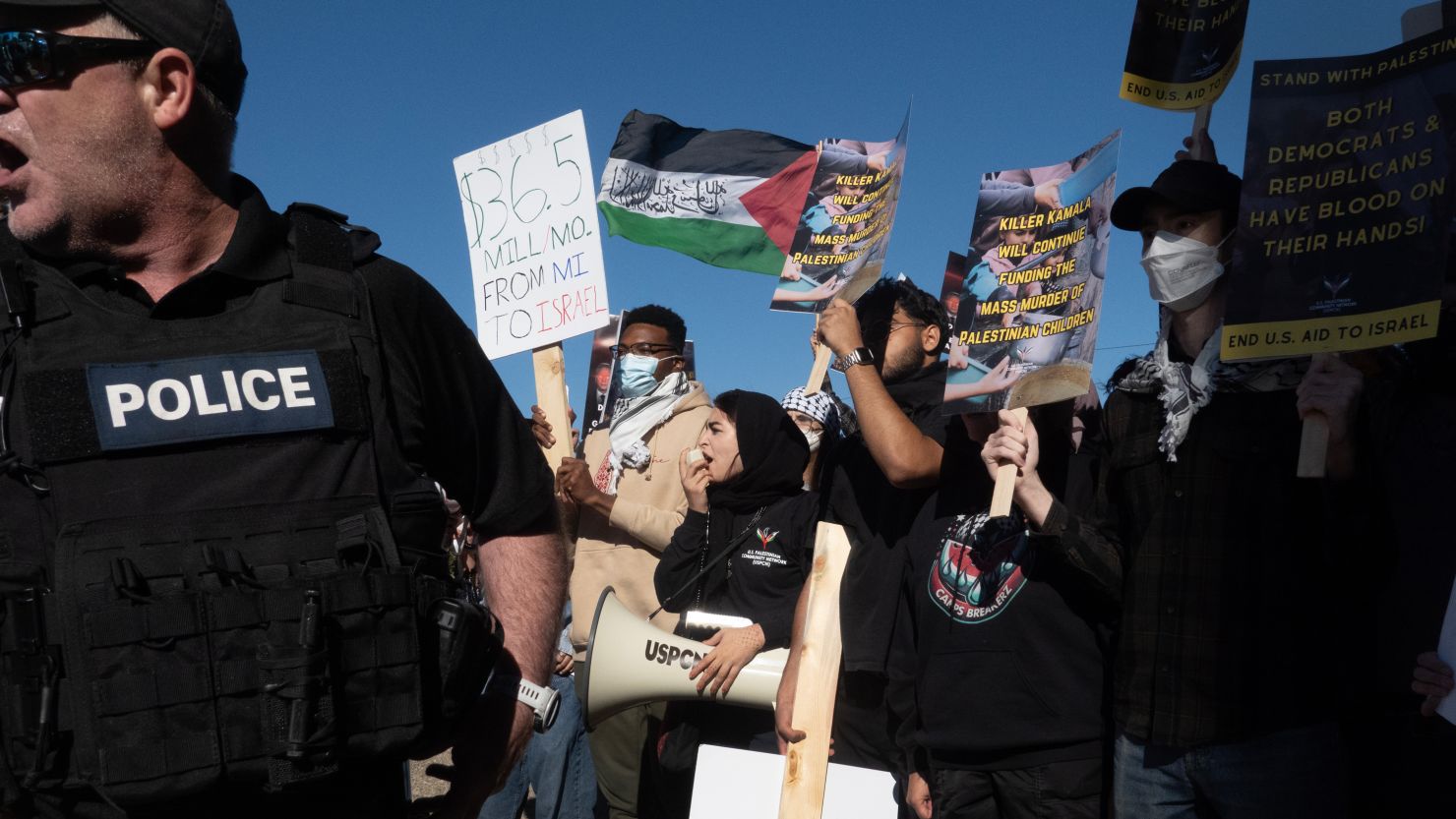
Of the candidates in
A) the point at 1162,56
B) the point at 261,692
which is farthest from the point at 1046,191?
the point at 261,692

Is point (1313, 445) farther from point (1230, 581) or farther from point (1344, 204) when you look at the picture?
point (1344, 204)

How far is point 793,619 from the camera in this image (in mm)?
4613

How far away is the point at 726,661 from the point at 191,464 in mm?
3103

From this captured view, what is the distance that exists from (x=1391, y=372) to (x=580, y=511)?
3585 mm

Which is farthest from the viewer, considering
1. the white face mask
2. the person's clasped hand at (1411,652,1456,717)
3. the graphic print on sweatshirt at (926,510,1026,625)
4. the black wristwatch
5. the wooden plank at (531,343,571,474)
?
the wooden plank at (531,343,571,474)

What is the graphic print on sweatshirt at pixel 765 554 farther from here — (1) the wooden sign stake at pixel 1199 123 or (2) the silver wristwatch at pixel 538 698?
(2) the silver wristwatch at pixel 538 698

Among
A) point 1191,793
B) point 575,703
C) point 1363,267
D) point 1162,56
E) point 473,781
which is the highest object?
point 1162,56

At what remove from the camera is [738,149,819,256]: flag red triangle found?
23.2 ft

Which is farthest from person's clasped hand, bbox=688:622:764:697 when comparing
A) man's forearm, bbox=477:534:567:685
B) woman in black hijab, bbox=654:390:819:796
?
man's forearm, bbox=477:534:567:685

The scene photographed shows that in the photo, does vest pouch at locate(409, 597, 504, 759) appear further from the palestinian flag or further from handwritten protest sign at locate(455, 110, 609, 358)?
the palestinian flag

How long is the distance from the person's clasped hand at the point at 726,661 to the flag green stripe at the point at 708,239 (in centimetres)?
264

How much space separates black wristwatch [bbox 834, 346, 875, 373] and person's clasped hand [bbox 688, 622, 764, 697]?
43.4 inches

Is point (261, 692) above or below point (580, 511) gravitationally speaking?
above

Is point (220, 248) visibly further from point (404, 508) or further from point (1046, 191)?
point (1046, 191)
